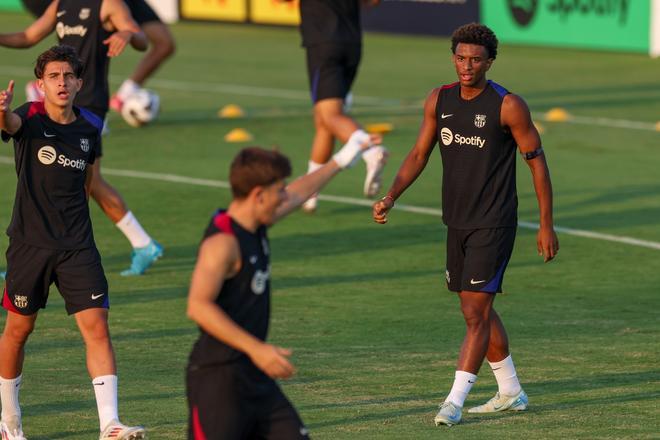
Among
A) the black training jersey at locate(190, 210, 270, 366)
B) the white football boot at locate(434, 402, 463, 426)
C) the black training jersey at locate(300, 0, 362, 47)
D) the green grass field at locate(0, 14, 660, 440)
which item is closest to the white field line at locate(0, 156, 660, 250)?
the green grass field at locate(0, 14, 660, 440)

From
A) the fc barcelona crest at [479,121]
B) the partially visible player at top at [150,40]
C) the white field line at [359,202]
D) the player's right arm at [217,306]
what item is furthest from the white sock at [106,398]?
the partially visible player at top at [150,40]

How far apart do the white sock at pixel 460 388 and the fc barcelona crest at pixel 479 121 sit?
1393 millimetres

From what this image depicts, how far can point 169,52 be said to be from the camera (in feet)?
60.3

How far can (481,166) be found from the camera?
28.8 feet

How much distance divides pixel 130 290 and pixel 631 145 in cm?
875

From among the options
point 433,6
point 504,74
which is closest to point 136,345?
point 504,74

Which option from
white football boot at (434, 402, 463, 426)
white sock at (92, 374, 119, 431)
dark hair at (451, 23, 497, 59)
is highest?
dark hair at (451, 23, 497, 59)

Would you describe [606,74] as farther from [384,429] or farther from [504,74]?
[384,429]

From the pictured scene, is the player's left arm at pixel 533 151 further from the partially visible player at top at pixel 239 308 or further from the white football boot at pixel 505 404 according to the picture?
the partially visible player at top at pixel 239 308

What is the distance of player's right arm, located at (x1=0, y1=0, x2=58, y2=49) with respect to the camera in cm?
1182

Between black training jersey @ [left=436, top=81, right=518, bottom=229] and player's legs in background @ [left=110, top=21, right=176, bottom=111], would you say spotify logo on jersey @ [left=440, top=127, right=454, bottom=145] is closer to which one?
black training jersey @ [left=436, top=81, right=518, bottom=229]

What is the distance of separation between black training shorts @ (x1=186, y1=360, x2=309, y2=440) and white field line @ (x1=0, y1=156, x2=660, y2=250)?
25.6ft

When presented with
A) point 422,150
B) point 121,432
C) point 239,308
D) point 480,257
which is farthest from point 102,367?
point 422,150

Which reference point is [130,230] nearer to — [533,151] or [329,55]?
[329,55]
